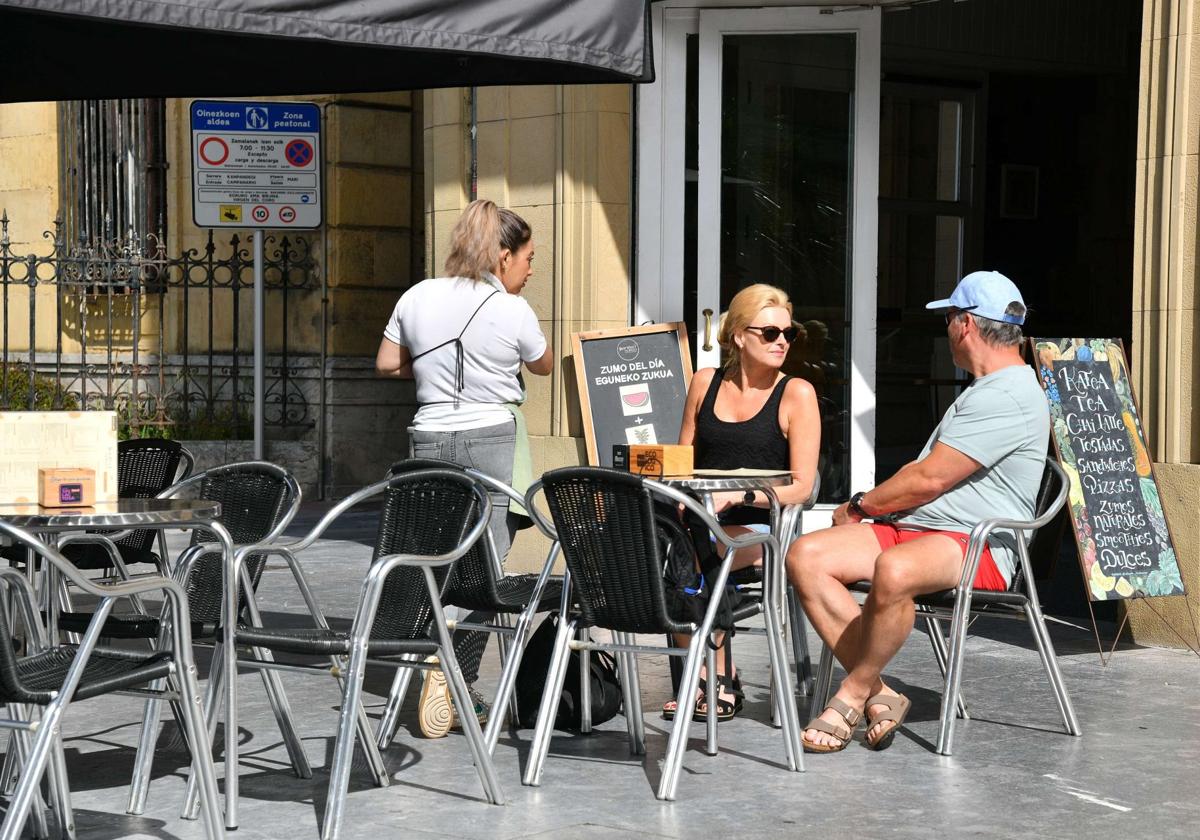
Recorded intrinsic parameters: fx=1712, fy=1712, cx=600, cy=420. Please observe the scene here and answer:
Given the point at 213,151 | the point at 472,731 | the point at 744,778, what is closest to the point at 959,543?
the point at 744,778

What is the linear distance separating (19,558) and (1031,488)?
13.5 ft

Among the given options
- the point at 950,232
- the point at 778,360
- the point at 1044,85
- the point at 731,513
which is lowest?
the point at 731,513

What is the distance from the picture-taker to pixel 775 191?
9.34 metres

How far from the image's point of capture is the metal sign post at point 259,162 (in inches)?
413

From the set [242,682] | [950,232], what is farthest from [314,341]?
[242,682]

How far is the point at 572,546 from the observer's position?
5.06m

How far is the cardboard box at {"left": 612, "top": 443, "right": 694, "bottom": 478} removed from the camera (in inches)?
219

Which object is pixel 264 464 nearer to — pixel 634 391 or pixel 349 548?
A: pixel 634 391

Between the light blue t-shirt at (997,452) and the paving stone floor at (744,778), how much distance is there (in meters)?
0.71

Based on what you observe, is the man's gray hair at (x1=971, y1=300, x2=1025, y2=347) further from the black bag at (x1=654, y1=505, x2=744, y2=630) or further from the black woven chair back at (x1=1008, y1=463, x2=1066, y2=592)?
the black bag at (x1=654, y1=505, x2=744, y2=630)

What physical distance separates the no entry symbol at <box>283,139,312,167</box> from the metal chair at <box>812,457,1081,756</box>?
5.77m

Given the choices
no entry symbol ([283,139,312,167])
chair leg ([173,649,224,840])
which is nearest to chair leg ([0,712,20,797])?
chair leg ([173,649,224,840])

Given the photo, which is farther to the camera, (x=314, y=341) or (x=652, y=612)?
(x=314, y=341)

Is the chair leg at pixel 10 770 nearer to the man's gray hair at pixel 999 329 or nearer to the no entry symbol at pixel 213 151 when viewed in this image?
the man's gray hair at pixel 999 329
